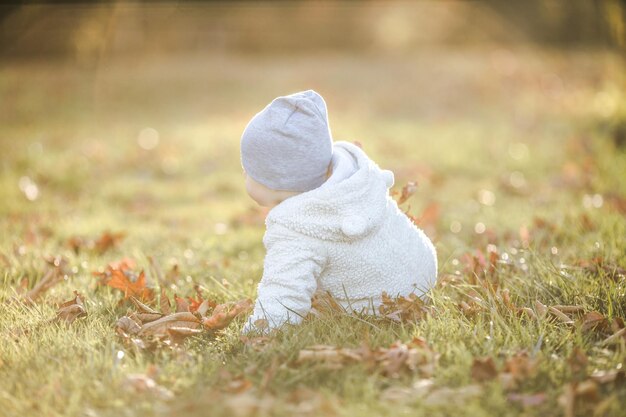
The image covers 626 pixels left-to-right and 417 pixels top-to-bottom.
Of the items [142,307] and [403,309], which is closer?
[403,309]

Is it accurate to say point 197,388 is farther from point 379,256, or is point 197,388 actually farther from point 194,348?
point 379,256

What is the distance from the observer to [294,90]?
40.4ft

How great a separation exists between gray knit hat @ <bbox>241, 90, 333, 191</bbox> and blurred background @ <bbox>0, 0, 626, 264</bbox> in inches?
65.1

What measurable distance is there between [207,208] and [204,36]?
13.0 metres

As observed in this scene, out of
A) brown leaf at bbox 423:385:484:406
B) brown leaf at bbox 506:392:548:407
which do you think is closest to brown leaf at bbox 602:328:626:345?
brown leaf at bbox 506:392:548:407

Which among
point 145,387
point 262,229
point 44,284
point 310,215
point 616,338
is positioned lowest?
point 262,229

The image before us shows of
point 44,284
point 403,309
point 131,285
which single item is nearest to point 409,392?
point 403,309

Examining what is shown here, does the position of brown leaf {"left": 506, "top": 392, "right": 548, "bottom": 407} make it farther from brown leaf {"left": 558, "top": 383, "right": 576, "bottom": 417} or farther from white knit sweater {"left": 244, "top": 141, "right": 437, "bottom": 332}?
white knit sweater {"left": 244, "top": 141, "right": 437, "bottom": 332}

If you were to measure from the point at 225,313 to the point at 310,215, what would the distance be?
58 cm

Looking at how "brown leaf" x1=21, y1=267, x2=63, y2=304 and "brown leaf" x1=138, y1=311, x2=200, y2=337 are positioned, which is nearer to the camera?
"brown leaf" x1=138, y1=311, x2=200, y2=337

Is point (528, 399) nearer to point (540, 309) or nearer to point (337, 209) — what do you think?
point (540, 309)

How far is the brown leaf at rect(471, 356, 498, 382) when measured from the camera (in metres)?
2.38

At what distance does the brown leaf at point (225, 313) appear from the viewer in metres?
2.88

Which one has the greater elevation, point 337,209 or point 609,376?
point 337,209
